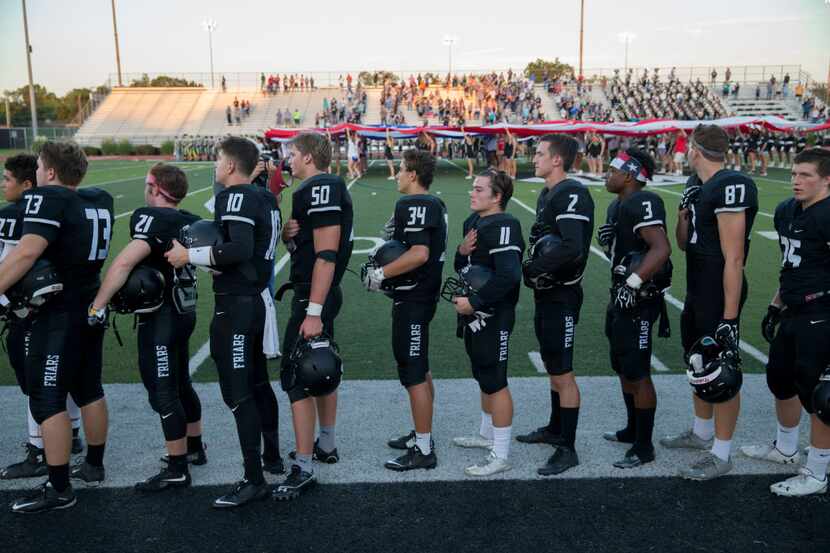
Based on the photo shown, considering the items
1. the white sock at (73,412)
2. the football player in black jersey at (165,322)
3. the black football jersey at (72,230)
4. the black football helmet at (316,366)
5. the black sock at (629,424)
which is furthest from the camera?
the white sock at (73,412)

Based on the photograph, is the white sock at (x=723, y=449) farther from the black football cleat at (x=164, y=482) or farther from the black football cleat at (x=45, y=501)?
the black football cleat at (x=45, y=501)

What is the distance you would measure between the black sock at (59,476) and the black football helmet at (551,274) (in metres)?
2.73

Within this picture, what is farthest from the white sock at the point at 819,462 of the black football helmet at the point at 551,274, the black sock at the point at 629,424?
the black football helmet at the point at 551,274

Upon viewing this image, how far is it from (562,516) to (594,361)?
2598 mm

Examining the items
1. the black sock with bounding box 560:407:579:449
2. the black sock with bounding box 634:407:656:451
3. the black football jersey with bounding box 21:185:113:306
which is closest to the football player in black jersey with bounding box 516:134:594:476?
the black sock with bounding box 560:407:579:449

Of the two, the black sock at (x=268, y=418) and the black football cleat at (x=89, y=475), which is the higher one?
the black sock at (x=268, y=418)

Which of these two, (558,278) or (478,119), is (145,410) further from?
(478,119)

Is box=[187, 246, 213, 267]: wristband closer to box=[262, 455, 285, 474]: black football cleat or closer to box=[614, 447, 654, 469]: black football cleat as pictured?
box=[262, 455, 285, 474]: black football cleat

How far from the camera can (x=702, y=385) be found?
12.6 feet

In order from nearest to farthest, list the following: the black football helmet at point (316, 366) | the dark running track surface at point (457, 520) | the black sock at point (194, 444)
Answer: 1. the dark running track surface at point (457, 520)
2. the black football helmet at point (316, 366)
3. the black sock at point (194, 444)

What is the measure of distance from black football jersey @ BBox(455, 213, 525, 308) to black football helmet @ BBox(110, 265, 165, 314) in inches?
67.7

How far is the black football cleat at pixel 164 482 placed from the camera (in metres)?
3.89

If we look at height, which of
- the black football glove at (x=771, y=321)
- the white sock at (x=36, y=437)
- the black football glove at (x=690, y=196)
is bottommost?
the white sock at (x=36, y=437)

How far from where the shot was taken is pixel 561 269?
13.3ft
